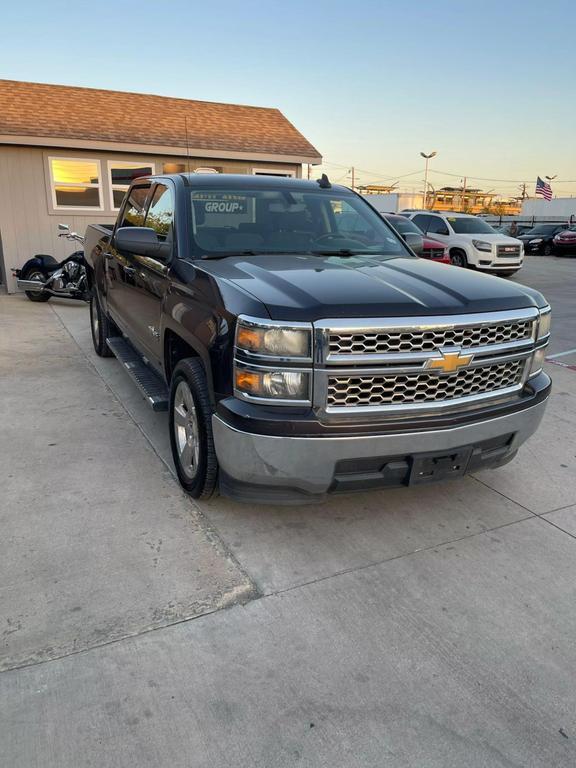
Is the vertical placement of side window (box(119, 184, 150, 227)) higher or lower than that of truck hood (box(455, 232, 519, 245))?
higher

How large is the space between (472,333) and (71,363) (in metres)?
5.15

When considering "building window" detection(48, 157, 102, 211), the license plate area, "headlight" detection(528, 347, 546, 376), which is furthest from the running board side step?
"building window" detection(48, 157, 102, 211)

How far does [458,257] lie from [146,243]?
A: 46.6ft

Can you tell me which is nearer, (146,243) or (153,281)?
(146,243)

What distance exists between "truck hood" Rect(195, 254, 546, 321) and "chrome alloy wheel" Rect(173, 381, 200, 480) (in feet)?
2.50

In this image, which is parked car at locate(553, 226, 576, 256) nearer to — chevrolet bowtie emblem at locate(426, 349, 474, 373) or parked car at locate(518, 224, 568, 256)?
parked car at locate(518, 224, 568, 256)

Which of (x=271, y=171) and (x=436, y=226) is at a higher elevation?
(x=271, y=171)

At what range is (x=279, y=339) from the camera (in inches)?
106

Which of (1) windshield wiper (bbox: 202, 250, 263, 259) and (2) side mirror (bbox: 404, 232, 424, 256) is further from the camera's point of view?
(2) side mirror (bbox: 404, 232, 424, 256)

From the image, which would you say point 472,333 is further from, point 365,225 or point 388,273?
point 365,225

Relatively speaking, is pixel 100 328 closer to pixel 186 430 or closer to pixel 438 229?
pixel 186 430

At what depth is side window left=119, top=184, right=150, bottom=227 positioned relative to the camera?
506cm

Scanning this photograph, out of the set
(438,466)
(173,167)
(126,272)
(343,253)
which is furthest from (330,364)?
(173,167)

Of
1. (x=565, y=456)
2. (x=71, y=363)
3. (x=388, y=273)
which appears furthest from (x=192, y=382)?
(x=71, y=363)
